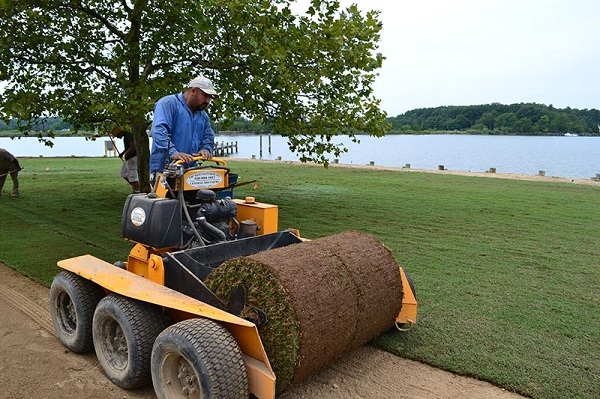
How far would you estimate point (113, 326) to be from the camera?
12.9 ft

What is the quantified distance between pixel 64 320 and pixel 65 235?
4672 millimetres

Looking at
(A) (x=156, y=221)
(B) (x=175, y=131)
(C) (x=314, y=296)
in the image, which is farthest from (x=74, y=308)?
(C) (x=314, y=296)

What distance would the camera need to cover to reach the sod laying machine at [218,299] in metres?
3.17

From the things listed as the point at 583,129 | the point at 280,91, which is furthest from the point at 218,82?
the point at 583,129

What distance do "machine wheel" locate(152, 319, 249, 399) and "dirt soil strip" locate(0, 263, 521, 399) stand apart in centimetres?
→ 42

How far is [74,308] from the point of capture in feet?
14.0

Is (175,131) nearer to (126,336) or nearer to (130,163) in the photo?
(126,336)

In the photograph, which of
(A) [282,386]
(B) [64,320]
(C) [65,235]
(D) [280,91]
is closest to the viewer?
(A) [282,386]

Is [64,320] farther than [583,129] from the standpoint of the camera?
No

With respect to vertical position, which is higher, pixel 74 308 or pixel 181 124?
pixel 181 124

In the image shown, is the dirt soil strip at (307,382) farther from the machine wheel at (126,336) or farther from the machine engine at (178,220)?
the machine engine at (178,220)

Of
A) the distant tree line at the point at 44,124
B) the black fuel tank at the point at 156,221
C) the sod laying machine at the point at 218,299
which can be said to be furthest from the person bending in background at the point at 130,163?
the black fuel tank at the point at 156,221

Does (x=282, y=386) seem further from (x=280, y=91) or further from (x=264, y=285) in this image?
(x=280, y=91)

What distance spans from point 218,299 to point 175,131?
1.98 m
